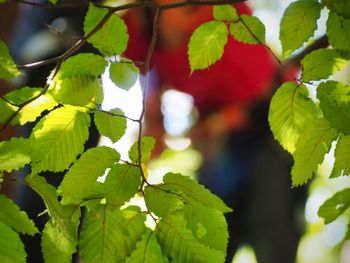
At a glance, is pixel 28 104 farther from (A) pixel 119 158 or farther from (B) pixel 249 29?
(B) pixel 249 29

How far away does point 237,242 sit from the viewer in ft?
5.98

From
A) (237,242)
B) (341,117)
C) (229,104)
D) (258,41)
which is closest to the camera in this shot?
(341,117)

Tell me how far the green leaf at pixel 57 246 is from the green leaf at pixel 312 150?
293mm

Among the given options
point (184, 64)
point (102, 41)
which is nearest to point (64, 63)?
point (102, 41)

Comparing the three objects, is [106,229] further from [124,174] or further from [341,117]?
[341,117]

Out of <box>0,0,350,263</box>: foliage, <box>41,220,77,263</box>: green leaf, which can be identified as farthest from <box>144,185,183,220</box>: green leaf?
<box>41,220,77,263</box>: green leaf

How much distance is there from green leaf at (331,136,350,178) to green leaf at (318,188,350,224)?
53 mm

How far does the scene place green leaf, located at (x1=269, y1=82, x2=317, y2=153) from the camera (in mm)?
632

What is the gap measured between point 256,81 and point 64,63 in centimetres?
139

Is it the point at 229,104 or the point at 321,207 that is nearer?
the point at 321,207

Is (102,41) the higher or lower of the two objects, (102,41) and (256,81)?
the higher

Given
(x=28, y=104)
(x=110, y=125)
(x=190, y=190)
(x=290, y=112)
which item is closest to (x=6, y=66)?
(x=28, y=104)

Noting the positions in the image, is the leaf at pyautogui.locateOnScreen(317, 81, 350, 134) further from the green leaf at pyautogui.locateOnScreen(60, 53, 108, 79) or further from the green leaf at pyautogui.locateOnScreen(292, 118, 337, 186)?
the green leaf at pyautogui.locateOnScreen(60, 53, 108, 79)

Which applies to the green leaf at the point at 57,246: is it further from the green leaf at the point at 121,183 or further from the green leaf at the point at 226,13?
the green leaf at the point at 226,13
